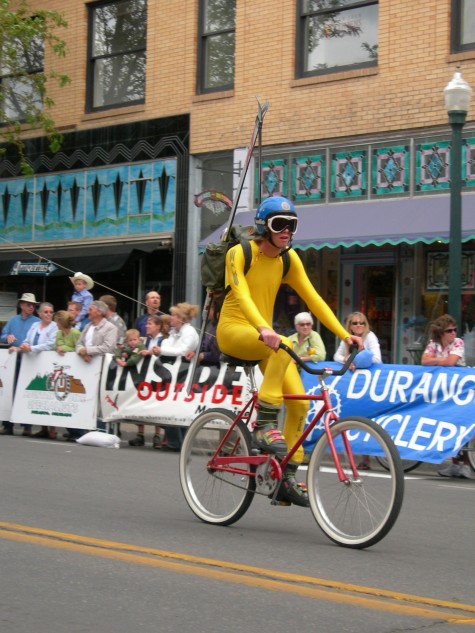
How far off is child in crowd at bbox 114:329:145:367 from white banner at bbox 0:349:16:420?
76.3 inches

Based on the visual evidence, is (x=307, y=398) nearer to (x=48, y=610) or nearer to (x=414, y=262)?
(x=48, y=610)

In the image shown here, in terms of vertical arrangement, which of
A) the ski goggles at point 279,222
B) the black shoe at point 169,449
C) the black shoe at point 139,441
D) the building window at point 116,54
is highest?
the building window at point 116,54

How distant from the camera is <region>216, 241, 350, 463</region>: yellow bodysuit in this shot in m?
7.23

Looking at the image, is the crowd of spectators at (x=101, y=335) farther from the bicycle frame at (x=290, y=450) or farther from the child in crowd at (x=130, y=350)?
the bicycle frame at (x=290, y=450)

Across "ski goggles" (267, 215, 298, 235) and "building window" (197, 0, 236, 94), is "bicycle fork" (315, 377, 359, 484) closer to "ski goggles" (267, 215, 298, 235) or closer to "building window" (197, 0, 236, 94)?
"ski goggles" (267, 215, 298, 235)

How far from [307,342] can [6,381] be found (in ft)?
15.4

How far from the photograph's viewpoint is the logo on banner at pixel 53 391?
601 inches

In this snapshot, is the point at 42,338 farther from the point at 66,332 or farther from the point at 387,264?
the point at 387,264

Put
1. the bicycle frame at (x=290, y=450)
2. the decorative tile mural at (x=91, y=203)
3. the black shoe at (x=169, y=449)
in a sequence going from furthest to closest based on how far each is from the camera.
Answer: the decorative tile mural at (x=91, y=203)
the black shoe at (x=169, y=449)
the bicycle frame at (x=290, y=450)

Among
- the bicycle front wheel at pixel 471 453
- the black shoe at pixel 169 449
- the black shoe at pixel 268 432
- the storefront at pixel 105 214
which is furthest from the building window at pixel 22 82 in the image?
the black shoe at pixel 268 432

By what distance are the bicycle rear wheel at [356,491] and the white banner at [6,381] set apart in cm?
975

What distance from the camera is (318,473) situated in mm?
7004

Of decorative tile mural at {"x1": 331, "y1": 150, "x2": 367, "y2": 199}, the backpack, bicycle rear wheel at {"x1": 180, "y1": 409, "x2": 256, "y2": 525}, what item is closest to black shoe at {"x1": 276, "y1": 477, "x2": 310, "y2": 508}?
bicycle rear wheel at {"x1": 180, "y1": 409, "x2": 256, "y2": 525}

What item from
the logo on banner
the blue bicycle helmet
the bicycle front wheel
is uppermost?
the blue bicycle helmet
